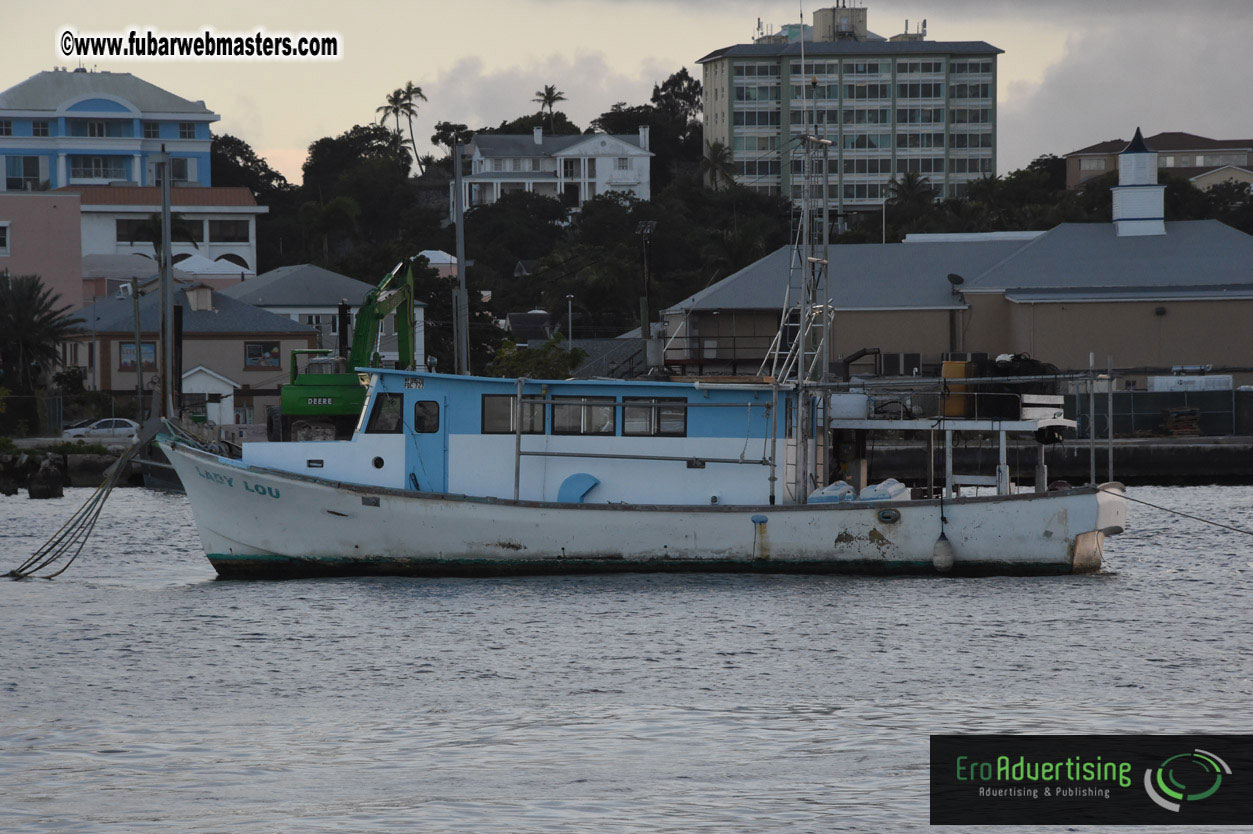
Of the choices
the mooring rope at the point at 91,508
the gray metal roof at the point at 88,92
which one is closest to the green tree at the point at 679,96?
the gray metal roof at the point at 88,92

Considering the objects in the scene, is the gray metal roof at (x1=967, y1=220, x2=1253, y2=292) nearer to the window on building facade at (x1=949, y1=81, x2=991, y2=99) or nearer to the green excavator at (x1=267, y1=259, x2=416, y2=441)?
the green excavator at (x1=267, y1=259, x2=416, y2=441)

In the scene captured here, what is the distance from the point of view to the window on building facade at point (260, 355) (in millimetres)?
76250

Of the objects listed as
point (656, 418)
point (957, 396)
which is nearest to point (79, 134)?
point (656, 418)

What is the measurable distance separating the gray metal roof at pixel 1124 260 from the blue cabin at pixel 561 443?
45.3 m

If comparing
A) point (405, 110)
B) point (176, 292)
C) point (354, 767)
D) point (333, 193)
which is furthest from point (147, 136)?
point (354, 767)

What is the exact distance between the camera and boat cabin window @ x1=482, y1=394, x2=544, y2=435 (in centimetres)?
2747

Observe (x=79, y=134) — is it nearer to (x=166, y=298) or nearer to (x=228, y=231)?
(x=228, y=231)

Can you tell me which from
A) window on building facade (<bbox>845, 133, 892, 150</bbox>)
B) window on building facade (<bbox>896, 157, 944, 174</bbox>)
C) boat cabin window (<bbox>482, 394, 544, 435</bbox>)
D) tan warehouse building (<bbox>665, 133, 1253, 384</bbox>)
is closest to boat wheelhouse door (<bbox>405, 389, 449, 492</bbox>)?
boat cabin window (<bbox>482, 394, 544, 435</bbox>)

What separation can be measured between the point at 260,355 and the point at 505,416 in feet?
169

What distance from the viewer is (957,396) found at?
1115 inches

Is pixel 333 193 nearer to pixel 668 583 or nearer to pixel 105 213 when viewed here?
pixel 105 213

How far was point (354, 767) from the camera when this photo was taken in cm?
1534

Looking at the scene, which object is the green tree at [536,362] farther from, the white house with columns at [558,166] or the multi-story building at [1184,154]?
the multi-story building at [1184,154]

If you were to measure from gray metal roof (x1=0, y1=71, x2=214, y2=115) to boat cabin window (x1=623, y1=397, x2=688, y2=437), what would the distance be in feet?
370
